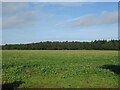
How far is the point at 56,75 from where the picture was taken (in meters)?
22.9

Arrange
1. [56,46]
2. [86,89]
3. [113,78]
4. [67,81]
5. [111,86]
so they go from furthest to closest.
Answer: [56,46] < [113,78] < [67,81] < [111,86] < [86,89]

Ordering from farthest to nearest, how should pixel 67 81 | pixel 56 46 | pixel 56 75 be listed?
pixel 56 46 → pixel 56 75 → pixel 67 81

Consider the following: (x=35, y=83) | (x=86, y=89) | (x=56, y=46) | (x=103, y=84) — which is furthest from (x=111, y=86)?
(x=56, y=46)

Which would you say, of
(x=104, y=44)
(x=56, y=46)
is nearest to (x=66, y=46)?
(x=56, y=46)

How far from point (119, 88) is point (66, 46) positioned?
122m

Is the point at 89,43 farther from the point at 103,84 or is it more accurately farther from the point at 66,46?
the point at 103,84

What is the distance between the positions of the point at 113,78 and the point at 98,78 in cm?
106

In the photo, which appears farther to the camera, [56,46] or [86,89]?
[56,46]

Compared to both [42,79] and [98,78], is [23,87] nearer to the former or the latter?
[42,79]

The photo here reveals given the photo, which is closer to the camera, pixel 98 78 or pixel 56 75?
pixel 98 78

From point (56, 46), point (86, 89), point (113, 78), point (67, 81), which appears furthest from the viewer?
point (56, 46)

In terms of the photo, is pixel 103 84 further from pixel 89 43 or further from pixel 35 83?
pixel 89 43

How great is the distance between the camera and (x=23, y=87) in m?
17.3

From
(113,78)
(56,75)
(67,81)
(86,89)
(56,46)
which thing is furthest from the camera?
(56,46)
